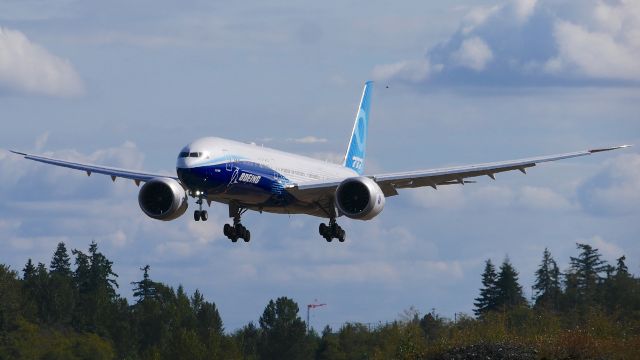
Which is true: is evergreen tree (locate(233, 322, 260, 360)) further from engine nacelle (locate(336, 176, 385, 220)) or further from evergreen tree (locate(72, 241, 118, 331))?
engine nacelle (locate(336, 176, 385, 220))

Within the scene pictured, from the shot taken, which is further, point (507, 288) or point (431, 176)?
point (507, 288)

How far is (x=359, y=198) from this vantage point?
79438mm

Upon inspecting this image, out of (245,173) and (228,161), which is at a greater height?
(228,161)

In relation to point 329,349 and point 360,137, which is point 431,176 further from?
point 329,349

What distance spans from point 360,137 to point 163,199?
27.4 m

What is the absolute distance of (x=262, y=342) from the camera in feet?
561

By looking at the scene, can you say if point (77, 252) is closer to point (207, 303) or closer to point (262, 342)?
point (207, 303)

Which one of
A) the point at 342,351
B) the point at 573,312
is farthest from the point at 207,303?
the point at 573,312

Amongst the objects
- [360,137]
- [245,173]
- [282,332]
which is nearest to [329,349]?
[282,332]

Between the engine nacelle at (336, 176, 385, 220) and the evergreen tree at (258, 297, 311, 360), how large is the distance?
283 feet

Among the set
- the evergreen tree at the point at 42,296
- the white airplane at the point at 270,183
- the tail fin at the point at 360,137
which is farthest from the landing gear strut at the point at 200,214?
the evergreen tree at the point at 42,296

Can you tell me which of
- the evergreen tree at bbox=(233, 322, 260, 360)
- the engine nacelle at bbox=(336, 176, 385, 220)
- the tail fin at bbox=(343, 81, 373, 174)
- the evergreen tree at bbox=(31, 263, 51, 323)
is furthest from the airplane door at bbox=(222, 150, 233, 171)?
the evergreen tree at bbox=(31, 263, 51, 323)

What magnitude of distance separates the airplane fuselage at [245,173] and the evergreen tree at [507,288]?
311 feet

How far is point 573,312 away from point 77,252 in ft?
297
